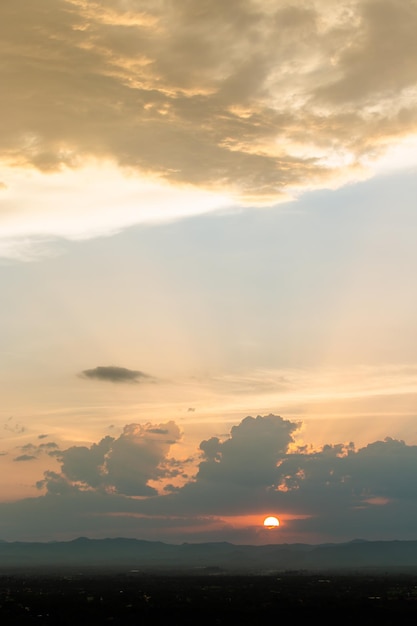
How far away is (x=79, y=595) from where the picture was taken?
190 meters

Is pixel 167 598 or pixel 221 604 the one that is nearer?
pixel 221 604

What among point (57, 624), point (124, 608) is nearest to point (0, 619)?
point (57, 624)

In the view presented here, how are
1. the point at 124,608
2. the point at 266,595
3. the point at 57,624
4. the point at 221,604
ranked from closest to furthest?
the point at 57,624, the point at 124,608, the point at 221,604, the point at 266,595

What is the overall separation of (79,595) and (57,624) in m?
73.5

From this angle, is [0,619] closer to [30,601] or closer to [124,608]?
[124,608]

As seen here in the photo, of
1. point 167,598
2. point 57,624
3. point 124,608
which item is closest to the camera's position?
point 57,624

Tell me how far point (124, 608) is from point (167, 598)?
3152cm

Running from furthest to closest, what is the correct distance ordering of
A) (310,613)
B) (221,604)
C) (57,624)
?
1. (221,604)
2. (310,613)
3. (57,624)

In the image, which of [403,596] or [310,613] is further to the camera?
[403,596]

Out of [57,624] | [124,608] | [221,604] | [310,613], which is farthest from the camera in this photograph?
[221,604]

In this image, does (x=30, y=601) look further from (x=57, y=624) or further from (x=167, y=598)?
(x=57, y=624)

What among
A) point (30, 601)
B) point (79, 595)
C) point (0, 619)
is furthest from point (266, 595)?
point (0, 619)

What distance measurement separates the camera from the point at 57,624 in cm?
12025

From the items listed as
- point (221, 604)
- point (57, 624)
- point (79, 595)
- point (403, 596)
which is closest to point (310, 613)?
point (221, 604)
